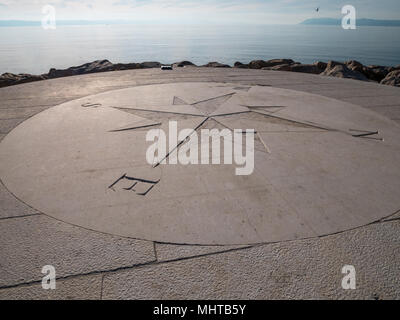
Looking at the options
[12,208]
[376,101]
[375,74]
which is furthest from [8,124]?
[375,74]

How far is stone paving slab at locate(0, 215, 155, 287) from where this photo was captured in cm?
197

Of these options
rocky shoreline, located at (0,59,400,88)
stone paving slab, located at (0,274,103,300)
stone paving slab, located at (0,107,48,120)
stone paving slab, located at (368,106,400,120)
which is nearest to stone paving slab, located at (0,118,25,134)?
stone paving slab, located at (0,107,48,120)

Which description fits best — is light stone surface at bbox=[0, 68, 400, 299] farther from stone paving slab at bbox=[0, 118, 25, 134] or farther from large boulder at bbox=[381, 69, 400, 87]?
large boulder at bbox=[381, 69, 400, 87]

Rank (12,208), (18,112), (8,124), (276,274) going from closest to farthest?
(276,274) < (12,208) < (8,124) < (18,112)

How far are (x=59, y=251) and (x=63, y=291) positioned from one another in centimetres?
41

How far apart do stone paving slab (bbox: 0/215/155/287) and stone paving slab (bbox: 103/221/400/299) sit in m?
0.17

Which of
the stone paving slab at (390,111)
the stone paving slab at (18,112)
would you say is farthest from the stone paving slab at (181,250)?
the stone paving slab at (390,111)

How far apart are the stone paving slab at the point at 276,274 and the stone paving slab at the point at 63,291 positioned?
9 centimetres

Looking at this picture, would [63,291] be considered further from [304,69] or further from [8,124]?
[304,69]

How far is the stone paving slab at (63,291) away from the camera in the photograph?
5.81ft

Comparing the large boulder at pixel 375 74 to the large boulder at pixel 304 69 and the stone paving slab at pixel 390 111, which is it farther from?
the stone paving slab at pixel 390 111

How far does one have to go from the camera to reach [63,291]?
5.94ft

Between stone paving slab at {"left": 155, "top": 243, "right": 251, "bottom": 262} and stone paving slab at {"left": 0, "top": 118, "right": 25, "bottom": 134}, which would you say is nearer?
stone paving slab at {"left": 155, "top": 243, "right": 251, "bottom": 262}
